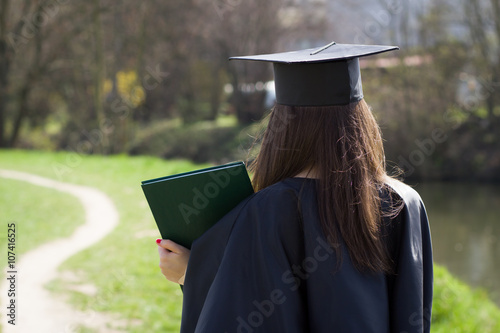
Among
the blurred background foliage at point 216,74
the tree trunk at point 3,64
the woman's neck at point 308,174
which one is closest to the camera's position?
the woman's neck at point 308,174

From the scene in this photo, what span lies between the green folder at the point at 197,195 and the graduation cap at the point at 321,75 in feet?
0.99

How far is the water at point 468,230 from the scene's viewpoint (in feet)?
32.0

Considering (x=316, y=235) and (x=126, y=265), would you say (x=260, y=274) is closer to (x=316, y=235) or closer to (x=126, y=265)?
(x=316, y=235)

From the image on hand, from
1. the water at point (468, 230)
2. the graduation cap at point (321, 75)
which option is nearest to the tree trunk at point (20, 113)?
the water at point (468, 230)

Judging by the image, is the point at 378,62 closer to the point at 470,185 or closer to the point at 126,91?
the point at 470,185

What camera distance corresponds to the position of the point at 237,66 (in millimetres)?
22125

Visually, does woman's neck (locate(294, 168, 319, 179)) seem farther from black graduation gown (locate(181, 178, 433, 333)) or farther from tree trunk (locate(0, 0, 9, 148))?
tree trunk (locate(0, 0, 9, 148))

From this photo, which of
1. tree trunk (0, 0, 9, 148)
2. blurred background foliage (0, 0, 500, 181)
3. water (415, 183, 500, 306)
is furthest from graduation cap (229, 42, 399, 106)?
tree trunk (0, 0, 9, 148)

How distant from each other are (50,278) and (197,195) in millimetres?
4286

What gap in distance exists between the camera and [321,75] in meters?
1.84

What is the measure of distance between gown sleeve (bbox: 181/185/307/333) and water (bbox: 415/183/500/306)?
25.4ft

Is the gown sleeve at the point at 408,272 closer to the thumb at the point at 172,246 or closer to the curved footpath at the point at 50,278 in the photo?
the thumb at the point at 172,246

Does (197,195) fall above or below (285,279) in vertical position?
above

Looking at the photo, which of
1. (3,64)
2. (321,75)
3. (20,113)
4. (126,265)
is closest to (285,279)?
(321,75)
